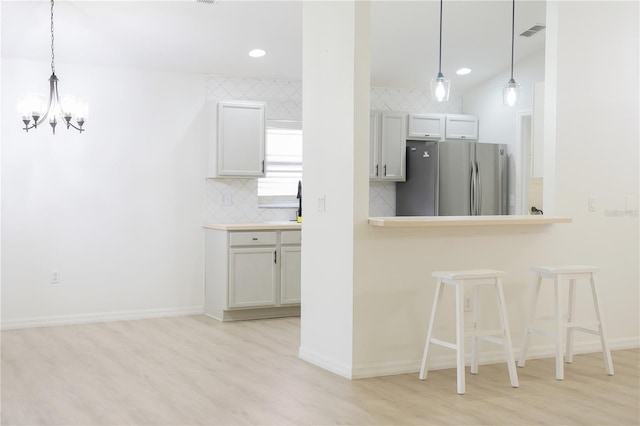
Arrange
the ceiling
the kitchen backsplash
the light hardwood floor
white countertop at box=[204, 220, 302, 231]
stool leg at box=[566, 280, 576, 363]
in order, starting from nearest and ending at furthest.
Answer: the light hardwood floor, stool leg at box=[566, 280, 576, 363], the ceiling, white countertop at box=[204, 220, 302, 231], the kitchen backsplash

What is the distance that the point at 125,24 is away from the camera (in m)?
5.51

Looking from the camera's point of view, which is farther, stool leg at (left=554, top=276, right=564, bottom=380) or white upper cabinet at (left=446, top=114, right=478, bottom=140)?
white upper cabinet at (left=446, top=114, right=478, bottom=140)

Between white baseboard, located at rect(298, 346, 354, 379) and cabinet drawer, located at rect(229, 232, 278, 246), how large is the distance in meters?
1.63

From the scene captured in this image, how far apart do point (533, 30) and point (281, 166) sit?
2762 millimetres

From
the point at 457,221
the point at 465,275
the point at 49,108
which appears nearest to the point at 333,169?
the point at 457,221

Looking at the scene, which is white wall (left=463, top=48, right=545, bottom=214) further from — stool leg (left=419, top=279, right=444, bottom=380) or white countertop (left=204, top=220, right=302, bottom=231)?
stool leg (left=419, top=279, right=444, bottom=380)

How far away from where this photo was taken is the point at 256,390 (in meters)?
3.94

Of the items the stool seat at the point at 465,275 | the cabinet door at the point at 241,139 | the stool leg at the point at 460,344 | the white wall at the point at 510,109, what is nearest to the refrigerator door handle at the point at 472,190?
the white wall at the point at 510,109

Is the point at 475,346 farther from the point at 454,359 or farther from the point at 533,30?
the point at 533,30

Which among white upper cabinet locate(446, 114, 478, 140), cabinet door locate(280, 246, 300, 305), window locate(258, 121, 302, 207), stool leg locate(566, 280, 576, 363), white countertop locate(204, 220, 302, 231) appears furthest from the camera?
white upper cabinet locate(446, 114, 478, 140)

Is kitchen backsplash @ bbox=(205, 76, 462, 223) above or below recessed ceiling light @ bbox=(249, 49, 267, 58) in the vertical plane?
below

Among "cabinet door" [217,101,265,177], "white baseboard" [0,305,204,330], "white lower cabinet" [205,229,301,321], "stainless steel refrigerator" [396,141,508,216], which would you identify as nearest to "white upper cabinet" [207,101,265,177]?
"cabinet door" [217,101,265,177]

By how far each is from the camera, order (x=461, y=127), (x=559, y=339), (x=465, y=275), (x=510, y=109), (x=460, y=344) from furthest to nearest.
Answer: (x=461, y=127) < (x=510, y=109) < (x=559, y=339) < (x=465, y=275) < (x=460, y=344)

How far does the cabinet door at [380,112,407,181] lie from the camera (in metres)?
7.20
